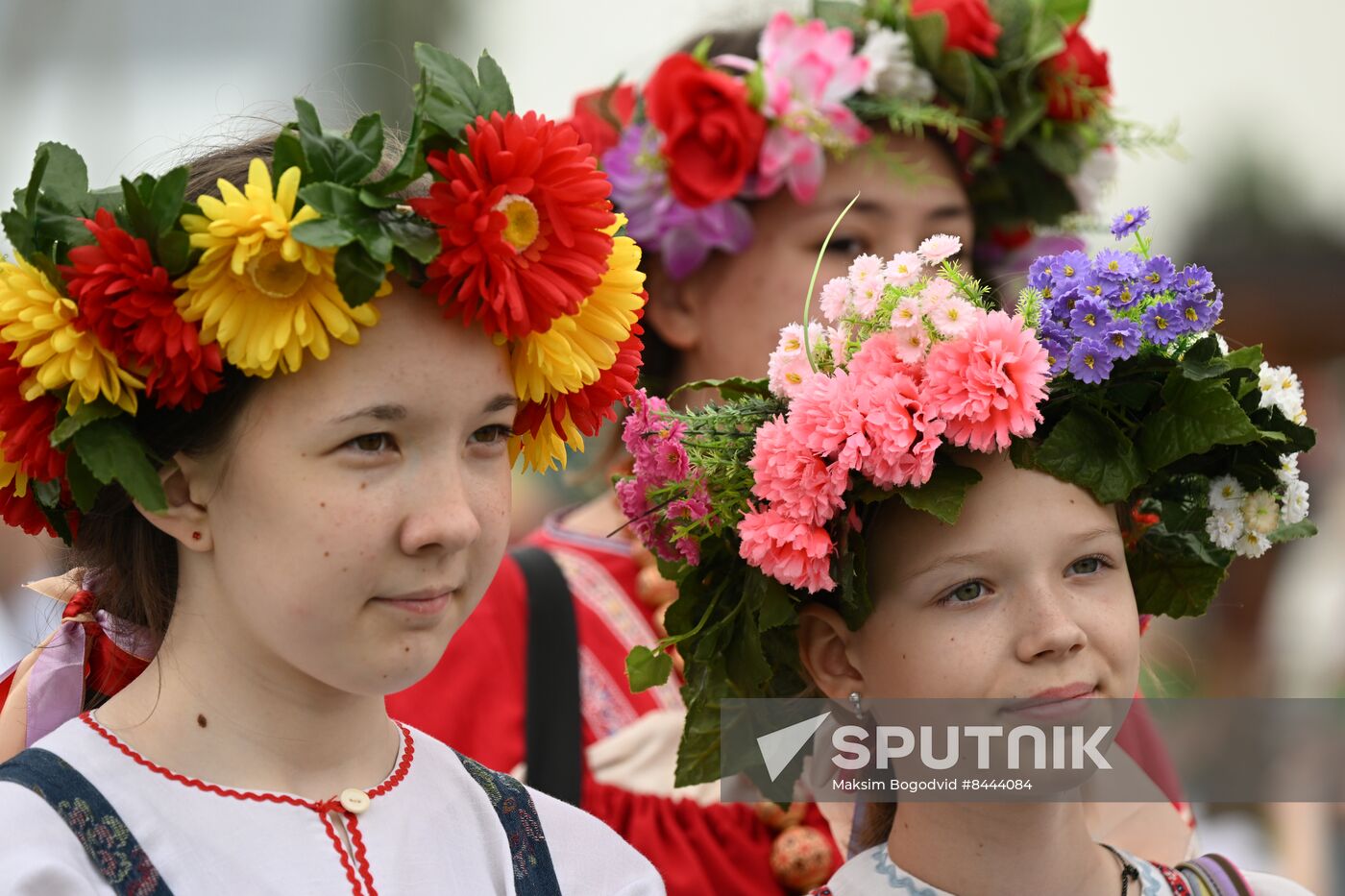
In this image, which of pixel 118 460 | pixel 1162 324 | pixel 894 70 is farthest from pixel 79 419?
pixel 894 70

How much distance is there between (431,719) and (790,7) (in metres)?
1.95

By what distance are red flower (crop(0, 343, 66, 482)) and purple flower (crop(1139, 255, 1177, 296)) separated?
1.49 m

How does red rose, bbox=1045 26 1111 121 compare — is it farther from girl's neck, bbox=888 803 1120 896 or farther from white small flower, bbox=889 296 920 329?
girl's neck, bbox=888 803 1120 896

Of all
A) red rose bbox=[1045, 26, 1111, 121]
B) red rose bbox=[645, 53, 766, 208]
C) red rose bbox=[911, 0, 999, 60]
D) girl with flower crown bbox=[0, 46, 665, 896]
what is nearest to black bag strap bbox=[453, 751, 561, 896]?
girl with flower crown bbox=[0, 46, 665, 896]

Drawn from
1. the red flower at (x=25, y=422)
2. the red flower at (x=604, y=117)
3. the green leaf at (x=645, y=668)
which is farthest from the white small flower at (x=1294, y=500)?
the red flower at (x=604, y=117)

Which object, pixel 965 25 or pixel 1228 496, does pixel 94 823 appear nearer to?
pixel 1228 496

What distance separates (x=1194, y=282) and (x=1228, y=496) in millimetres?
363

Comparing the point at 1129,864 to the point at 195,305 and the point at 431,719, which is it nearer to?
the point at 431,719

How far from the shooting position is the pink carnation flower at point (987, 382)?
2.31m

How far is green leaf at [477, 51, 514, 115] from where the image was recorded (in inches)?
84.4

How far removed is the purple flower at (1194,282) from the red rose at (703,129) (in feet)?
4.79

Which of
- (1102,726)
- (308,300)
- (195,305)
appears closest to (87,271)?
(195,305)

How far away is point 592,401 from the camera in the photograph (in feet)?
7.84

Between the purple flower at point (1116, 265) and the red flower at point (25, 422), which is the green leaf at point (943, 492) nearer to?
the purple flower at point (1116, 265)
